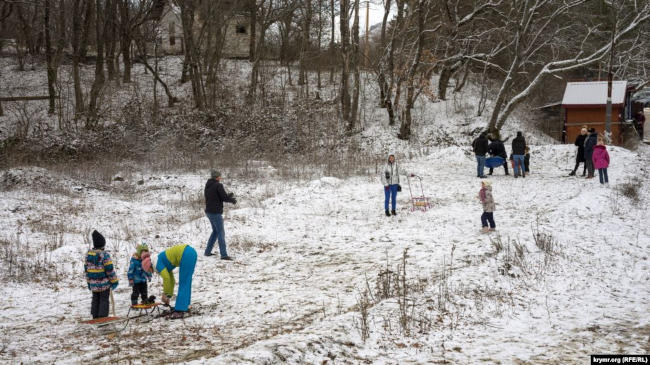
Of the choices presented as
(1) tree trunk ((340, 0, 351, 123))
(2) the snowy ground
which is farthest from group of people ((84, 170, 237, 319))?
(1) tree trunk ((340, 0, 351, 123))

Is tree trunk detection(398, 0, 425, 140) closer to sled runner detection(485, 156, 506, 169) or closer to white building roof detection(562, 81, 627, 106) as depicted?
sled runner detection(485, 156, 506, 169)

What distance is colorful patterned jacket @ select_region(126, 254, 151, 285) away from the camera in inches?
332

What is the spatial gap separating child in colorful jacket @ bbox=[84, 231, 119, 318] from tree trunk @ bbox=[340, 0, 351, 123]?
23714 mm

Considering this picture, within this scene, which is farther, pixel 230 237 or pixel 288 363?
pixel 230 237

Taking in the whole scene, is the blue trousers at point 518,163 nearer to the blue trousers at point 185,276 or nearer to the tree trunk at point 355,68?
the tree trunk at point 355,68

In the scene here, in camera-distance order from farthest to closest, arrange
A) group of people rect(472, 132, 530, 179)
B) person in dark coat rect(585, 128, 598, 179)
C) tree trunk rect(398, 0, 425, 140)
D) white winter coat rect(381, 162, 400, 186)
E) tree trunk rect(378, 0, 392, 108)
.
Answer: tree trunk rect(378, 0, 392, 108)
tree trunk rect(398, 0, 425, 140)
group of people rect(472, 132, 530, 179)
person in dark coat rect(585, 128, 598, 179)
white winter coat rect(381, 162, 400, 186)

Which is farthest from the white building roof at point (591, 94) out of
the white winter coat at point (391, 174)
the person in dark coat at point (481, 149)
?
the white winter coat at point (391, 174)

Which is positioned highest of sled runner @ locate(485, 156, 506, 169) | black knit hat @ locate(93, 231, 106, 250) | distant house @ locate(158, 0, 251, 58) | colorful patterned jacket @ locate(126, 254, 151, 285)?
distant house @ locate(158, 0, 251, 58)

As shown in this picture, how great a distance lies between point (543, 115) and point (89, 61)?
3904 cm

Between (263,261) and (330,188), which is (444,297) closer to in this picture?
(263,261)

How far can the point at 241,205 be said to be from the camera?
17234 millimetres

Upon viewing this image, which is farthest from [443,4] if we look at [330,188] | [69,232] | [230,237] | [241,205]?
[69,232]


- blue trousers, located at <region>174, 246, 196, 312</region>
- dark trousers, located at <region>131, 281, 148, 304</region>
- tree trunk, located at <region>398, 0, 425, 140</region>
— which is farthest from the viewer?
tree trunk, located at <region>398, 0, 425, 140</region>

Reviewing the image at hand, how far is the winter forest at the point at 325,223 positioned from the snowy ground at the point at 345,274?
2.3 inches
